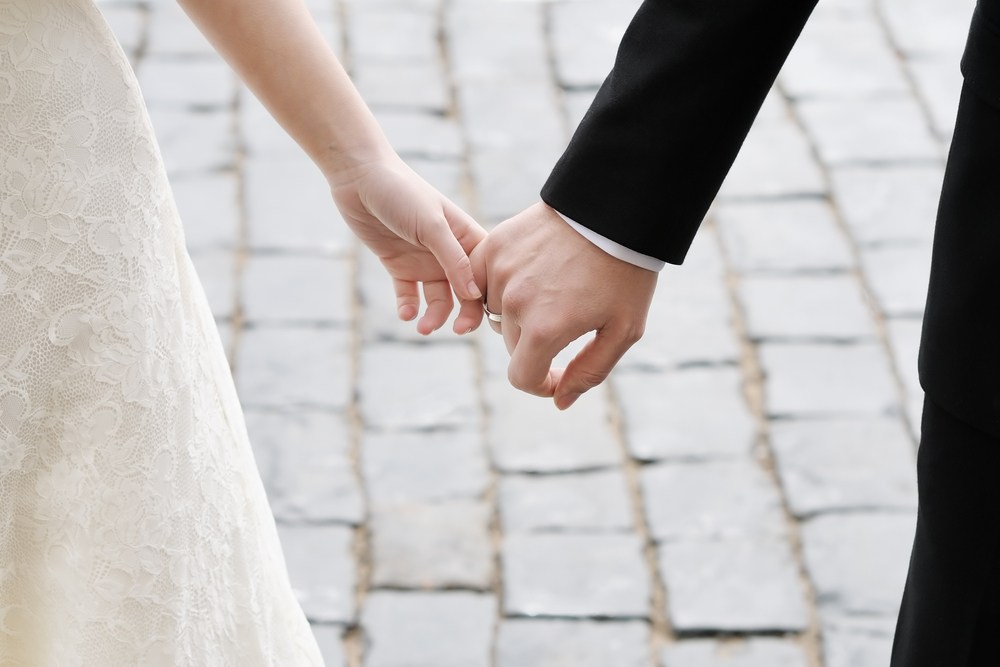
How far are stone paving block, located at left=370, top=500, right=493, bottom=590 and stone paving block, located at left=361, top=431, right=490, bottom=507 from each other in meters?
0.04

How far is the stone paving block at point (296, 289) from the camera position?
3482 mm

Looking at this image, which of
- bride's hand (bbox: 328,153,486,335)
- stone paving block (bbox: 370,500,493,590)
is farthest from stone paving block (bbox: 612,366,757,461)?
bride's hand (bbox: 328,153,486,335)

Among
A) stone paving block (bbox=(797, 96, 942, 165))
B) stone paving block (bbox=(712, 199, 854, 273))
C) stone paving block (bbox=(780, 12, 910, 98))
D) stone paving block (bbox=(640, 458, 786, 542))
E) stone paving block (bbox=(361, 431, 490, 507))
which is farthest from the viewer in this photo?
stone paving block (bbox=(780, 12, 910, 98))

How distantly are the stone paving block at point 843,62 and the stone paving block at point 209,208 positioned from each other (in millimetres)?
1840

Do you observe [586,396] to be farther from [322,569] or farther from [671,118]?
[671,118]

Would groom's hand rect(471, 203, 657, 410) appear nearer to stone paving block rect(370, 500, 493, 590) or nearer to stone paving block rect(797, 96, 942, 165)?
stone paving block rect(370, 500, 493, 590)

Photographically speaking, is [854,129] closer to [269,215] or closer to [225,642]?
[269,215]

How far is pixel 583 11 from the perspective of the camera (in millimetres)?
4836

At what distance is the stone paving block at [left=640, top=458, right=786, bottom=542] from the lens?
287 centimetres

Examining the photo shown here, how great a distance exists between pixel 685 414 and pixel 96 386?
1.91m

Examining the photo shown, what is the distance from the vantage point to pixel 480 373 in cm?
333

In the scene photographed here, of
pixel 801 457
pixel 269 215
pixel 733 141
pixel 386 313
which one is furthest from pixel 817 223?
pixel 733 141

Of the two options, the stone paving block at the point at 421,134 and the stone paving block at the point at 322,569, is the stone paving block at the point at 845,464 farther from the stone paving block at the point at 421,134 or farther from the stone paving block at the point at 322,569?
the stone paving block at the point at 421,134

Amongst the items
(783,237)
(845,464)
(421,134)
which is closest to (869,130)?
(783,237)
